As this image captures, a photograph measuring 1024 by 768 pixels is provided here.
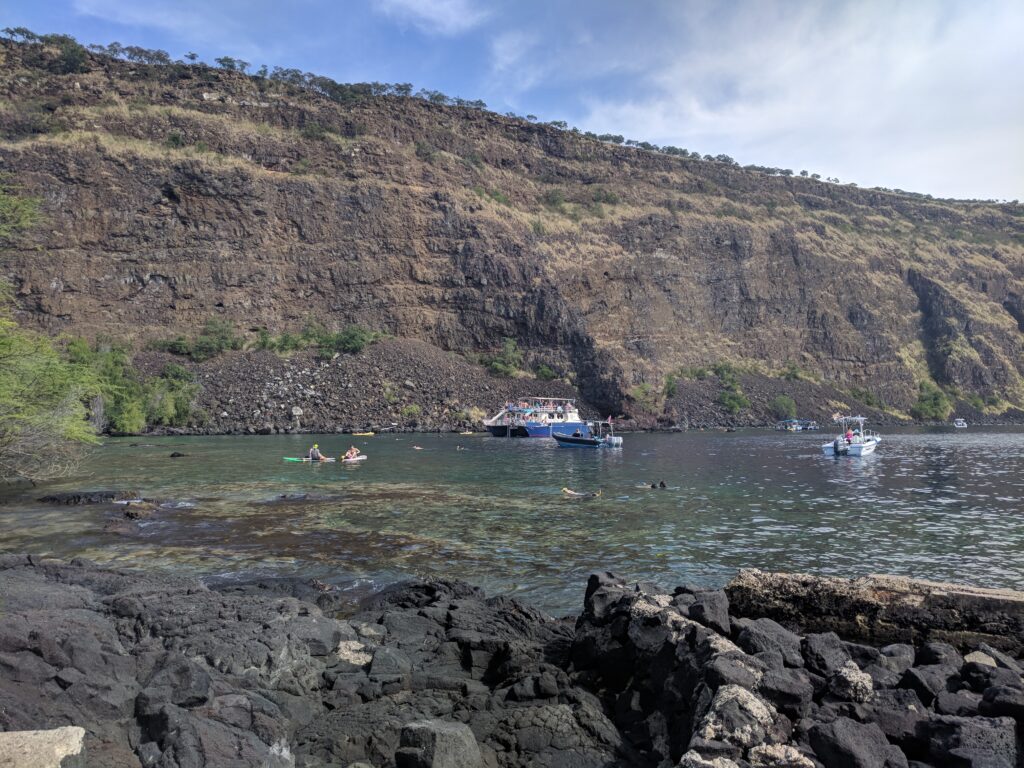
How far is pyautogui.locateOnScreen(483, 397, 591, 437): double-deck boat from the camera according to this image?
62.7 m

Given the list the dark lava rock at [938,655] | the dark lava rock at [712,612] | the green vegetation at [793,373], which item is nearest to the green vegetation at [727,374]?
the green vegetation at [793,373]

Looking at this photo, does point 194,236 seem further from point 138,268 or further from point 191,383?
point 191,383

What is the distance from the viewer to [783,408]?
286 feet

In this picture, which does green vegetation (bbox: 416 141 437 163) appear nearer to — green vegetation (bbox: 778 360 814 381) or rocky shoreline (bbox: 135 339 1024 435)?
rocky shoreline (bbox: 135 339 1024 435)

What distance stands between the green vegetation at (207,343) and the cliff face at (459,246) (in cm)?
223

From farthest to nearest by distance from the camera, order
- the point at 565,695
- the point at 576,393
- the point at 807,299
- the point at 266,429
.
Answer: the point at 807,299 < the point at 576,393 < the point at 266,429 < the point at 565,695

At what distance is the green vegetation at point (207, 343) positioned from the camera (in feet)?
224

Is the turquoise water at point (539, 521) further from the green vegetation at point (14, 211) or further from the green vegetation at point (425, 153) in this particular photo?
the green vegetation at point (425, 153)

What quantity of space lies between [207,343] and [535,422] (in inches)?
1444

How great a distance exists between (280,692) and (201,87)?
330 ft

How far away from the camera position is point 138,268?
72.8 meters

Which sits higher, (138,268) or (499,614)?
(138,268)

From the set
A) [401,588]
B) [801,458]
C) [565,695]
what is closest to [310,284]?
[801,458]

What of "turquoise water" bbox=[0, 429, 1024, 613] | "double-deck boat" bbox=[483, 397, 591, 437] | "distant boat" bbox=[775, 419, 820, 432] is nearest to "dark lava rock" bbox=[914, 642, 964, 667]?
"turquoise water" bbox=[0, 429, 1024, 613]
